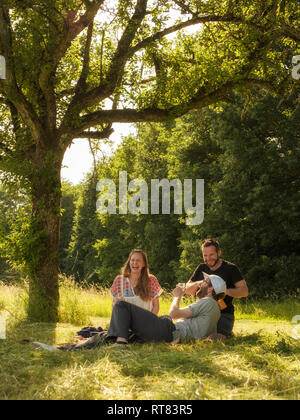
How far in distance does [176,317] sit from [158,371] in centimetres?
182

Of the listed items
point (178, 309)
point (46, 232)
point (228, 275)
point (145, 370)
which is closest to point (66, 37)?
point (46, 232)

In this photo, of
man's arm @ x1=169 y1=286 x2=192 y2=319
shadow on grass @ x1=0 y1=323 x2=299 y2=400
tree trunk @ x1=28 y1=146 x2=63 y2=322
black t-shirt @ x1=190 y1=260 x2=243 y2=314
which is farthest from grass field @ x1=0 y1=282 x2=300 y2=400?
tree trunk @ x1=28 y1=146 x2=63 y2=322

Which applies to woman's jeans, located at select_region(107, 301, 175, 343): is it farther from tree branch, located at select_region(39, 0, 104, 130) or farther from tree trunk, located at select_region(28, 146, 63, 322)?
tree branch, located at select_region(39, 0, 104, 130)

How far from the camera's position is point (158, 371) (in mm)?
4223

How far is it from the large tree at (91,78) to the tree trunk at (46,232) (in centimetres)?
2

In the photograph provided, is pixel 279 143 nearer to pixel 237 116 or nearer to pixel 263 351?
pixel 237 116

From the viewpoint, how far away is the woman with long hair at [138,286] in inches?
254

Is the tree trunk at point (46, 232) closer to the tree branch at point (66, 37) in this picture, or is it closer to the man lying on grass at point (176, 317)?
the tree branch at point (66, 37)

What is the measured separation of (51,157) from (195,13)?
401cm

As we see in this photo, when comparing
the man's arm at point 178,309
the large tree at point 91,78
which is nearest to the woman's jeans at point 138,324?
the man's arm at point 178,309

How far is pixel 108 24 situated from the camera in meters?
9.70

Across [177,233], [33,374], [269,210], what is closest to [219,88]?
[33,374]

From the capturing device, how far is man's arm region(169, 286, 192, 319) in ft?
19.6
